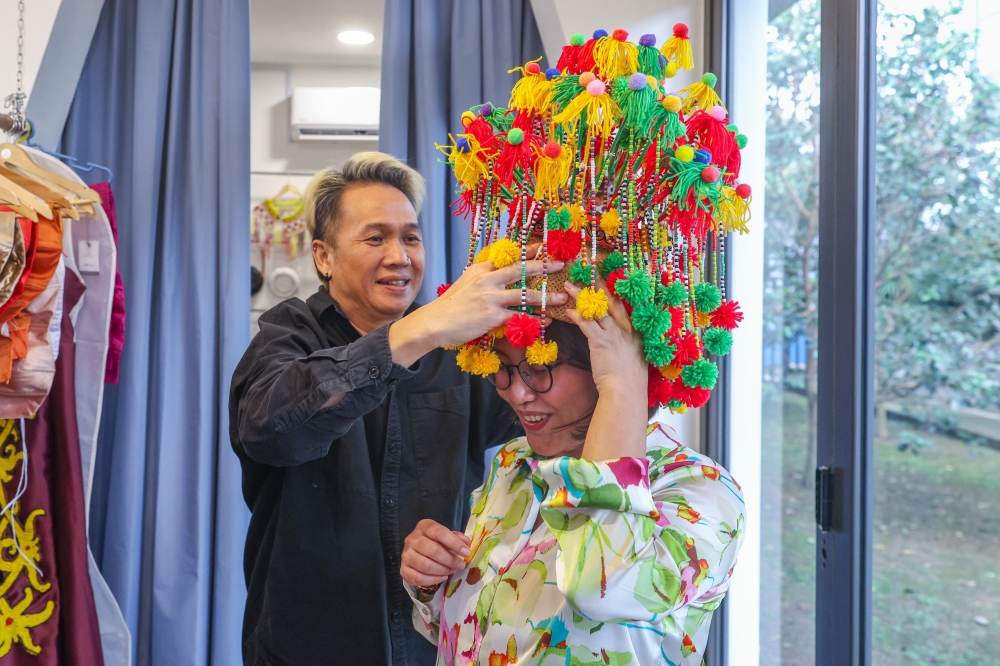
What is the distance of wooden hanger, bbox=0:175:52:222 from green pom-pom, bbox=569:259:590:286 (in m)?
1.34

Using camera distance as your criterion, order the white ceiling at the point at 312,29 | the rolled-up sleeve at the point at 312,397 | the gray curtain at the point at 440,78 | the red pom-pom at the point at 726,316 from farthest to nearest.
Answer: the white ceiling at the point at 312,29 < the gray curtain at the point at 440,78 < the rolled-up sleeve at the point at 312,397 < the red pom-pom at the point at 726,316

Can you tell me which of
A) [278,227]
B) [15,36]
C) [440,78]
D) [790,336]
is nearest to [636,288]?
[790,336]

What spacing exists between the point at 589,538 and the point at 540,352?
24cm

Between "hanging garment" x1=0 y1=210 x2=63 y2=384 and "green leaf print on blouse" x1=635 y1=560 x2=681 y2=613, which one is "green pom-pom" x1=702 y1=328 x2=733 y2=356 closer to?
"green leaf print on blouse" x1=635 y1=560 x2=681 y2=613

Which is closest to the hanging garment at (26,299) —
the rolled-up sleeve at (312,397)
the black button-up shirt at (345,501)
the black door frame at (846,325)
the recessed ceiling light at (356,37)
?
the black button-up shirt at (345,501)

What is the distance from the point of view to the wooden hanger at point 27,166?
188 centimetres

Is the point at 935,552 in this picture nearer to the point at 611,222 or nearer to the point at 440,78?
the point at 611,222

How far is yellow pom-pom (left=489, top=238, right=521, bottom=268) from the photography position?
101 cm

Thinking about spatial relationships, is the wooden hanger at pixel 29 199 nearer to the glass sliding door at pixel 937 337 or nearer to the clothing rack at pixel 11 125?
the clothing rack at pixel 11 125

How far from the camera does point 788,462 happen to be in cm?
192

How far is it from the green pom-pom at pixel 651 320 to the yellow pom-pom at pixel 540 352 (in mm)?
108

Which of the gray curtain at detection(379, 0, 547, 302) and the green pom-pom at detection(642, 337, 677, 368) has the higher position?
the gray curtain at detection(379, 0, 547, 302)

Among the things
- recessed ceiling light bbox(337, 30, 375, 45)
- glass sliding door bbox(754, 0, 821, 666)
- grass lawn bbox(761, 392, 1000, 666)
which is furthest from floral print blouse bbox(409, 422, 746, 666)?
recessed ceiling light bbox(337, 30, 375, 45)

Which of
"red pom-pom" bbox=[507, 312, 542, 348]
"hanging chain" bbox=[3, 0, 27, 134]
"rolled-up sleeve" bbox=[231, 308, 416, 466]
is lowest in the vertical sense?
"rolled-up sleeve" bbox=[231, 308, 416, 466]
